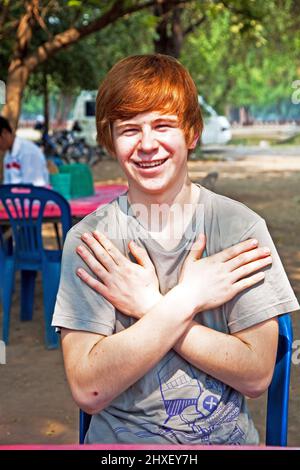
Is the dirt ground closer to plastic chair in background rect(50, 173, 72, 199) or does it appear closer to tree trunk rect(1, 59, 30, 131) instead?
plastic chair in background rect(50, 173, 72, 199)

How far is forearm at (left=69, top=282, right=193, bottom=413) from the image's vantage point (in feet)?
5.56

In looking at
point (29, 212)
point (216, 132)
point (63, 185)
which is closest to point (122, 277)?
point (29, 212)

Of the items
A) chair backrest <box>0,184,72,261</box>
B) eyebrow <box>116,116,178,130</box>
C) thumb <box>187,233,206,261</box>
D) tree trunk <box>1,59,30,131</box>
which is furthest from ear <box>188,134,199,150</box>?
tree trunk <box>1,59,30,131</box>

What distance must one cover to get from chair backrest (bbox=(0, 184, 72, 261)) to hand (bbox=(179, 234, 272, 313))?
367cm

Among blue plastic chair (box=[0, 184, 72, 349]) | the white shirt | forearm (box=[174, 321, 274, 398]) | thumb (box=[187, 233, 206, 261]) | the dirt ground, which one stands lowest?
the dirt ground

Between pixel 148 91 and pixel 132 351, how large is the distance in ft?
1.84

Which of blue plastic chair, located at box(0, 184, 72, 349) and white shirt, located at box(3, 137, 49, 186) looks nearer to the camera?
blue plastic chair, located at box(0, 184, 72, 349)

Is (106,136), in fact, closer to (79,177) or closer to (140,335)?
(140,335)

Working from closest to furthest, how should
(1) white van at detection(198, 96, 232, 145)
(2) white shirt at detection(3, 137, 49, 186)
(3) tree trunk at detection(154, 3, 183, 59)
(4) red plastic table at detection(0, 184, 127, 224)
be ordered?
(4) red plastic table at detection(0, 184, 127, 224)
(2) white shirt at detection(3, 137, 49, 186)
(3) tree trunk at detection(154, 3, 183, 59)
(1) white van at detection(198, 96, 232, 145)

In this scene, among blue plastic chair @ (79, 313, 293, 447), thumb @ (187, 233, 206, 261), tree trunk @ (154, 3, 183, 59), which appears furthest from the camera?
tree trunk @ (154, 3, 183, 59)

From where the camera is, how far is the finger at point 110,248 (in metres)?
1.78

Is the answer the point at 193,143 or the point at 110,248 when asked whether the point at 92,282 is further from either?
the point at 193,143

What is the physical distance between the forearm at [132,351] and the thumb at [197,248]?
102 millimetres
